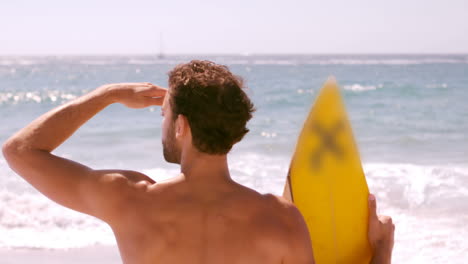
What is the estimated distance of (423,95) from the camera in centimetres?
1744

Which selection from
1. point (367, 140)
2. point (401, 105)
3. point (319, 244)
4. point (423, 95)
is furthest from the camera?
point (423, 95)

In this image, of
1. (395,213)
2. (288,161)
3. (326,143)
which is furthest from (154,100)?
(288,161)

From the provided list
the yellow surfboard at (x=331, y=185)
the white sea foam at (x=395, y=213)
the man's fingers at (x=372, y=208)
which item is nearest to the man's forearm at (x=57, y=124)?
the yellow surfboard at (x=331, y=185)

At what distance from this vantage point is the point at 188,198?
4.52ft

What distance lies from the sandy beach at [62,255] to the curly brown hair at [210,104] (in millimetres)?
2729

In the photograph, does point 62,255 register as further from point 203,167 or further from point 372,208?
point 203,167

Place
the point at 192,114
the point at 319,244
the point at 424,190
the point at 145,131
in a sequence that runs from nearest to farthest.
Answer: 1. the point at 192,114
2. the point at 319,244
3. the point at 424,190
4. the point at 145,131

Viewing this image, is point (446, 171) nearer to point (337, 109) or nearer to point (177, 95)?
point (337, 109)

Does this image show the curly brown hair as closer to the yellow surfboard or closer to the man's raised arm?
the man's raised arm

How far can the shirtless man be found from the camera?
1.35 metres

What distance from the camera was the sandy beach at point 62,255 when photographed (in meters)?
3.87

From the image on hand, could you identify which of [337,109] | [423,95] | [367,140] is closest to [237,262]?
[337,109]

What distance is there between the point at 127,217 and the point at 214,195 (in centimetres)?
21

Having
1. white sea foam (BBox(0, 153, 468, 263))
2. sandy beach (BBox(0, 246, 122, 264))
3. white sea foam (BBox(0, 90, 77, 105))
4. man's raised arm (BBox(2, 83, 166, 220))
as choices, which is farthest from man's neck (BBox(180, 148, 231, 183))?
white sea foam (BBox(0, 90, 77, 105))
